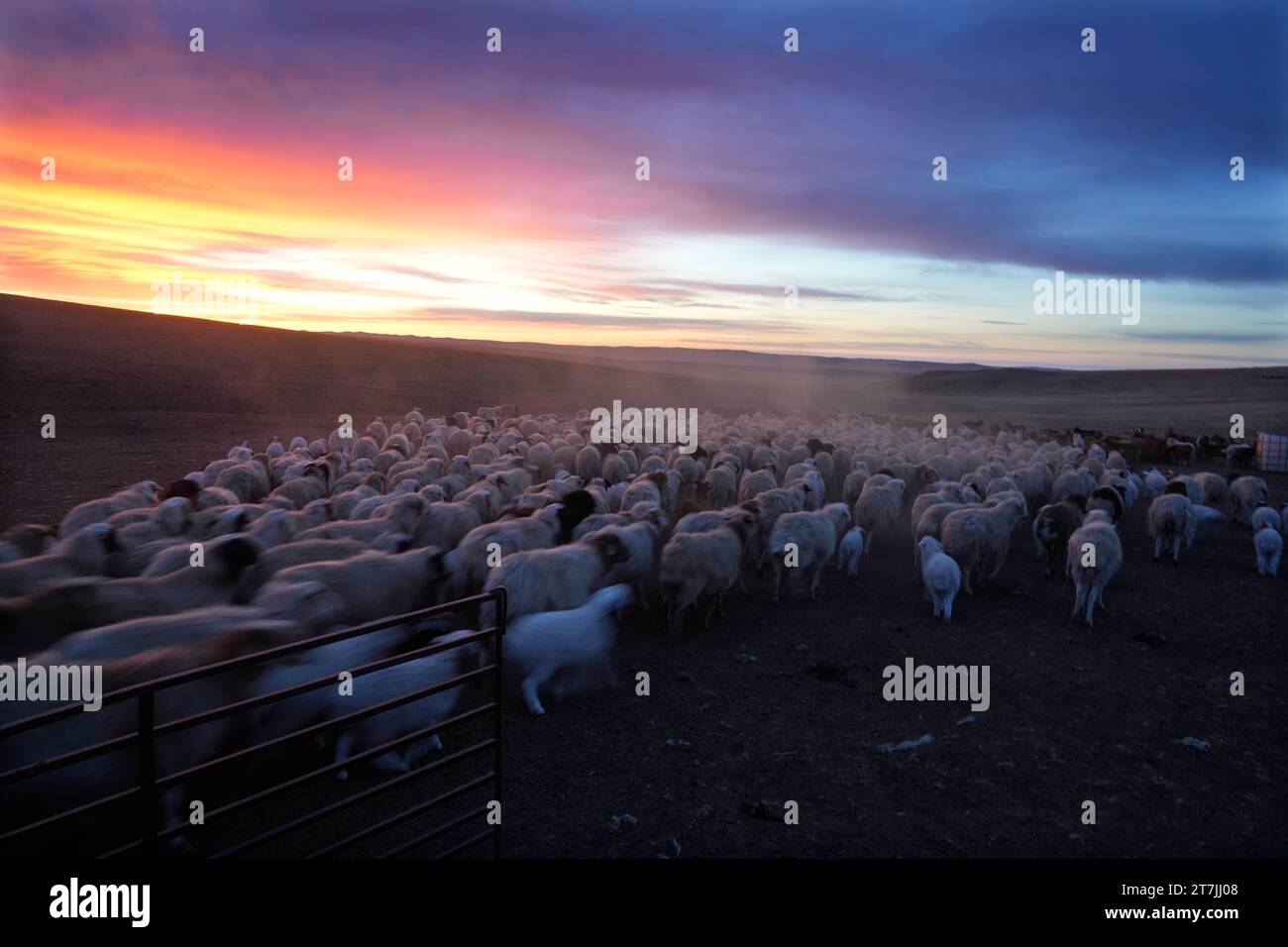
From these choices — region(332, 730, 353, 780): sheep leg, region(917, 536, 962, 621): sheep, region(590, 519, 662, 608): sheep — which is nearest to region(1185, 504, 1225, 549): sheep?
region(917, 536, 962, 621): sheep

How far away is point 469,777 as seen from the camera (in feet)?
18.6

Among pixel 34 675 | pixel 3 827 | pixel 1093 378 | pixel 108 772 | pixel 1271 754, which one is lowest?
pixel 1271 754

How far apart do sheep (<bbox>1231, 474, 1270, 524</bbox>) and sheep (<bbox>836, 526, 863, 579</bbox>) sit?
10.5 metres

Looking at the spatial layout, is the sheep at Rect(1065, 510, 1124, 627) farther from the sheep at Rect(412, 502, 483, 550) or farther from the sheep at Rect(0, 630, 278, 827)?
the sheep at Rect(0, 630, 278, 827)

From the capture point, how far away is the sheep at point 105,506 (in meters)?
9.08

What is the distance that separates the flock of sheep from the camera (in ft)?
16.2

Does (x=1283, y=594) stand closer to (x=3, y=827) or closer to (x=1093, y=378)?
(x=3, y=827)

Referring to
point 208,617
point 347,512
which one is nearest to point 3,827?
point 208,617

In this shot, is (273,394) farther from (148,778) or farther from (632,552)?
(148,778)

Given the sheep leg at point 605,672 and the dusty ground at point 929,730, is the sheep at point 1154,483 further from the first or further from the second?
the sheep leg at point 605,672

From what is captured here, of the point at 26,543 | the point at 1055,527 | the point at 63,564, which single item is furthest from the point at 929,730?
the point at 26,543

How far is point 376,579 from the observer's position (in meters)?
7.26

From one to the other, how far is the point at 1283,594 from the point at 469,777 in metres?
12.1
